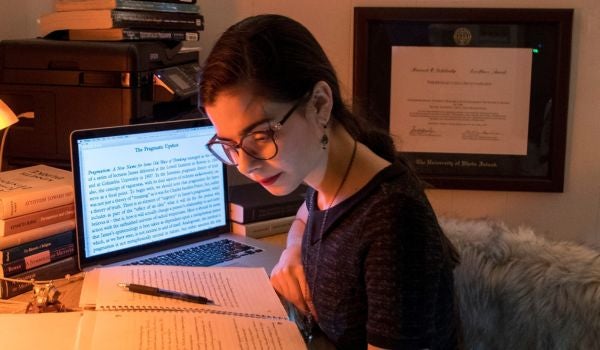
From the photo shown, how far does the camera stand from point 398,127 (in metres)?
2.04

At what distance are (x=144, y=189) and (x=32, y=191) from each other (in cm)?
23

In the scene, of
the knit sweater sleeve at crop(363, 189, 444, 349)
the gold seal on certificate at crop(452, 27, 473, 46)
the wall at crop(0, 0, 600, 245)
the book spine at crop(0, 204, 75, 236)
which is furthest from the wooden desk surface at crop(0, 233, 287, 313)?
the gold seal on certificate at crop(452, 27, 473, 46)

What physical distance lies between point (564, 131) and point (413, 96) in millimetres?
419

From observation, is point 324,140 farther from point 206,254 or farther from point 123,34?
point 123,34

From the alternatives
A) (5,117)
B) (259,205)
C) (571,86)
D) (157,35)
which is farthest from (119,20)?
(571,86)

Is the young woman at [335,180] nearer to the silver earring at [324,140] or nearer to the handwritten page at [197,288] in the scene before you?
the silver earring at [324,140]

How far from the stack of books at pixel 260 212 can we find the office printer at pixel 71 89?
278 millimetres

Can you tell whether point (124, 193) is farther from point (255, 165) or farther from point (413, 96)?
point (413, 96)

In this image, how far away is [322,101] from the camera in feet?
3.42

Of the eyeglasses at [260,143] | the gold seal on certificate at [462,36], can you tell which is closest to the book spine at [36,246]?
the eyeglasses at [260,143]

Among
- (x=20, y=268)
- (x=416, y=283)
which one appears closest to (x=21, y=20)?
(x=20, y=268)

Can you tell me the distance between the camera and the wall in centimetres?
193

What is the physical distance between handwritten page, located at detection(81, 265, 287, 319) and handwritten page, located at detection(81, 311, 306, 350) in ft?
0.12

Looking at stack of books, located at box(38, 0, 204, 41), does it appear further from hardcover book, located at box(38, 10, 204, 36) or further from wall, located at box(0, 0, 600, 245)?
wall, located at box(0, 0, 600, 245)
